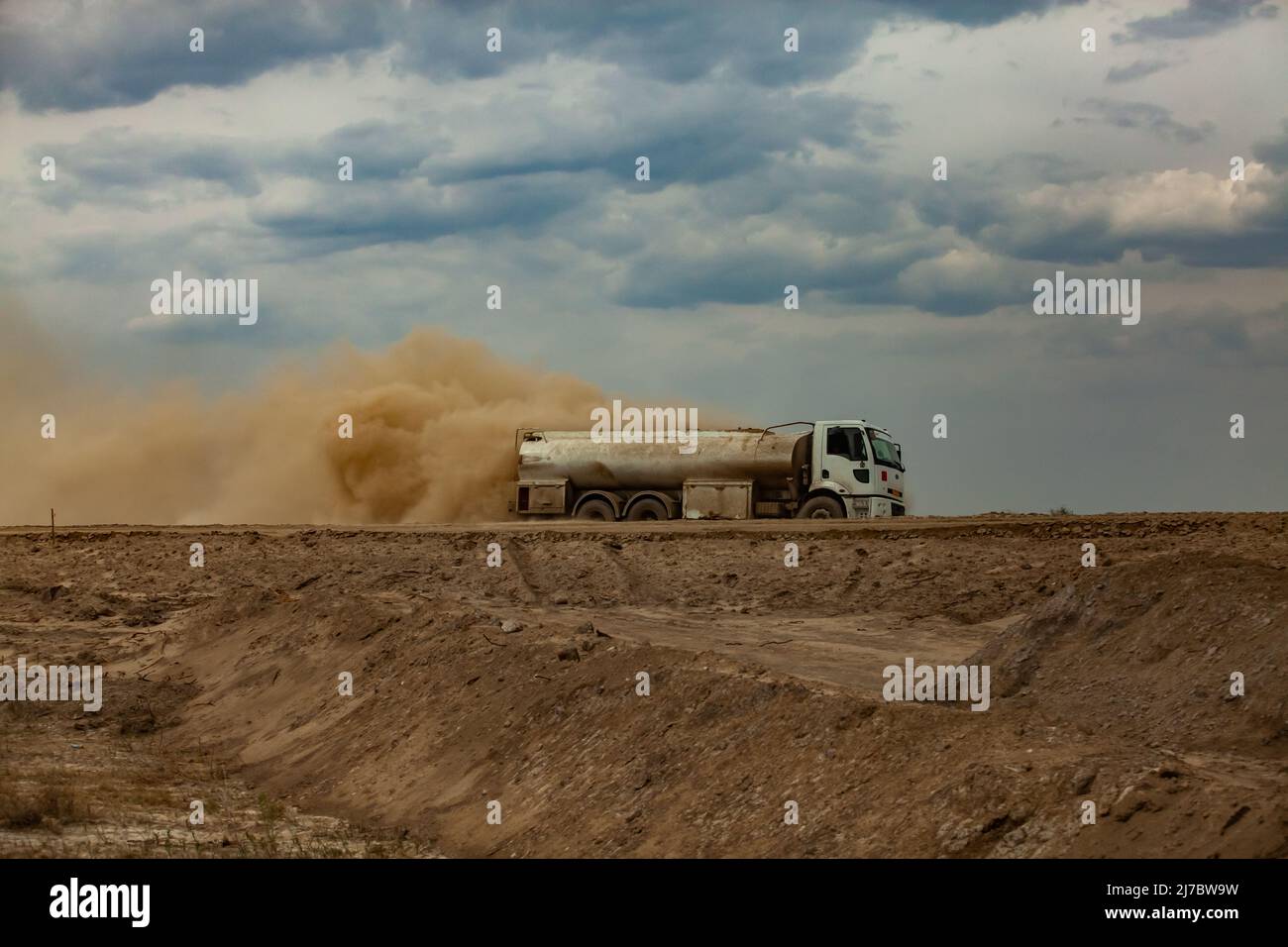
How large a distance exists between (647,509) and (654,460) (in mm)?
1393

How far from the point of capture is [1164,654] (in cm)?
1447

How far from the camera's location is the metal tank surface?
38.2 metres

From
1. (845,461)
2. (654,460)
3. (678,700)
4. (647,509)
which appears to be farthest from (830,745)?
(647,509)

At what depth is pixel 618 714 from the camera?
16.1 meters

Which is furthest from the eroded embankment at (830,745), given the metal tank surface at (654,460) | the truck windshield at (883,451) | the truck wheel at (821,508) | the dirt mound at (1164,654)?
the truck windshield at (883,451)

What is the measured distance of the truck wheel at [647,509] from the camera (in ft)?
130

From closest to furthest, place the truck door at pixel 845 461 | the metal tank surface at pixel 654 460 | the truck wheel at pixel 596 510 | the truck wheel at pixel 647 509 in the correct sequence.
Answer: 1. the truck door at pixel 845 461
2. the metal tank surface at pixel 654 460
3. the truck wheel at pixel 647 509
4. the truck wheel at pixel 596 510

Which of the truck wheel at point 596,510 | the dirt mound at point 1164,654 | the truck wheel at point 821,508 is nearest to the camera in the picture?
the dirt mound at point 1164,654

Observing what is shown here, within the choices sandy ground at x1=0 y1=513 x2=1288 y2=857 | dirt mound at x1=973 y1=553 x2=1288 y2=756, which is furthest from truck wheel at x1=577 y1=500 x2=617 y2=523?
dirt mound at x1=973 y1=553 x2=1288 y2=756

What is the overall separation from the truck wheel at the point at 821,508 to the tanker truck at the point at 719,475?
3cm

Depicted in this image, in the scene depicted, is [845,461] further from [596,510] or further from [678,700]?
[678,700]

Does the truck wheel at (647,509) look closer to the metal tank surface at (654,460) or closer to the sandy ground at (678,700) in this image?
the metal tank surface at (654,460)
